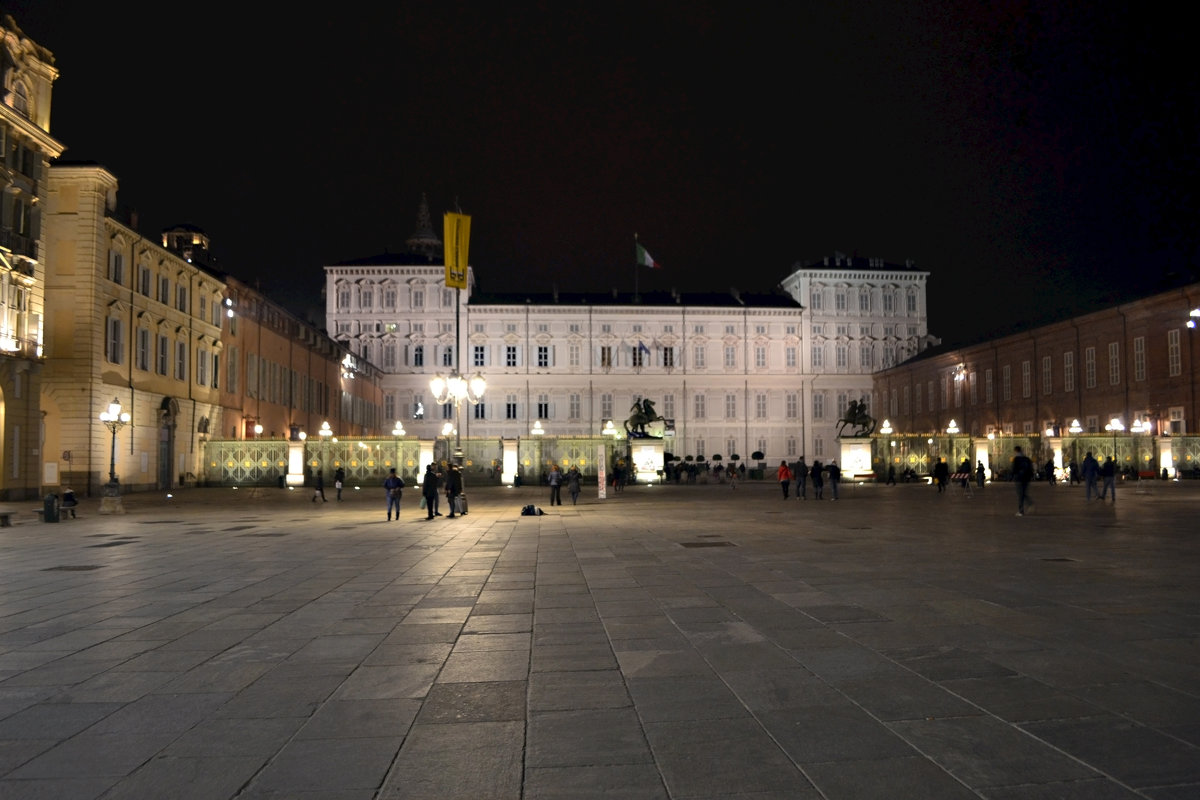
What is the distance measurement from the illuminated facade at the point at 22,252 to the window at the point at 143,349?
6.23 m

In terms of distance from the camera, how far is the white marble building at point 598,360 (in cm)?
8244

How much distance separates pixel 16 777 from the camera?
448cm

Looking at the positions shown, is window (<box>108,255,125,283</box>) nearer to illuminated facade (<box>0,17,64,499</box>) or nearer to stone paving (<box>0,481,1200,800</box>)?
illuminated facade (<box>0,17,64,499</box>)

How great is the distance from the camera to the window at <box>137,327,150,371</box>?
40125mm

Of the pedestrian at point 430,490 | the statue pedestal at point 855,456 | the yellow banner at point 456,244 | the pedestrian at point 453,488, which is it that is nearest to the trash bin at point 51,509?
the pedestrian at point 430,490

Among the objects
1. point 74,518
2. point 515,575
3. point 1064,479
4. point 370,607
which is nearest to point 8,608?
point 370,607

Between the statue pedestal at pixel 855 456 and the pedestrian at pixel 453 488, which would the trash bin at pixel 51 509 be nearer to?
the pedestrian at pixel 453 488

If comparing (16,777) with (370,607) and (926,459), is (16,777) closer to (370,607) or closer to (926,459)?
(370,607)

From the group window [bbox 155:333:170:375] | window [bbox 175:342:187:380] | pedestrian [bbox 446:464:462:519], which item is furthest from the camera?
window [bbox 175:342:187:380]

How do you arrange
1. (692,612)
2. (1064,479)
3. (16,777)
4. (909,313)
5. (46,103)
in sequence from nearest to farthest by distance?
(16,777) < (692,612) < (46,103) < (1064,479) < (909,313)

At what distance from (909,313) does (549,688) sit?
3432 inches

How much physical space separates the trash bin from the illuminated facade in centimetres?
1111

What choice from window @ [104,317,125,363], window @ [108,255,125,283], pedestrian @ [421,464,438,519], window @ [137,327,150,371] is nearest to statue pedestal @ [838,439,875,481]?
pedestrian @ [421,464,438,519]

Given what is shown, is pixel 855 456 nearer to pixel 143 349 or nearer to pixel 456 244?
pixel 456 244
